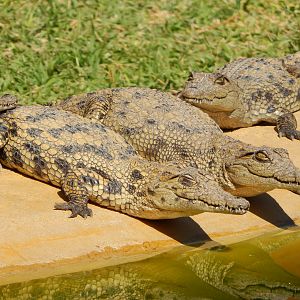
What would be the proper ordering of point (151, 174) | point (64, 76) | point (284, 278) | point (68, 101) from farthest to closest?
point (64, 76)
point (68, 101)
point (151, 174)
point (284, 278)

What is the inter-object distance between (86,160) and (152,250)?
1.17 metres

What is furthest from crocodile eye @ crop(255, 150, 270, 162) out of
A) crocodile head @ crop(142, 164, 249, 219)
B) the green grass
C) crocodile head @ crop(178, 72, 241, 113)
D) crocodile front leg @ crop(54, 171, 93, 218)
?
the green grass

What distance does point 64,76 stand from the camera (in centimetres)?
1349

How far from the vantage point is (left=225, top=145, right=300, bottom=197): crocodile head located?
10.5m

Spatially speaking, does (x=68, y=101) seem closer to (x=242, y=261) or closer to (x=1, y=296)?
(x=242, y=261)

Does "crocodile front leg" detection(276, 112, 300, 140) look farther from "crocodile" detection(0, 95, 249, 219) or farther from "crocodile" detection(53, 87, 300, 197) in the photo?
"crocodile" detection(0, 95, 249, 219)

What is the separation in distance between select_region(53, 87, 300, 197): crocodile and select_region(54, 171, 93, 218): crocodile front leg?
114 cm

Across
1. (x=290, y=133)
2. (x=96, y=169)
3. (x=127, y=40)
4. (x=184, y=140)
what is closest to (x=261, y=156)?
(x=184, y=140)

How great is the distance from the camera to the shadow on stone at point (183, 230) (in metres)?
10.1

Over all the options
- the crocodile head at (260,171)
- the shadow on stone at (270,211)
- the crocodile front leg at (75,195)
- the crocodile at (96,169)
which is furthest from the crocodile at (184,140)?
the crocodile front leg at (75,195)

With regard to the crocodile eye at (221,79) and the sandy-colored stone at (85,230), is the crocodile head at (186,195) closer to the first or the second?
the sandy-colored stone at (85,230)

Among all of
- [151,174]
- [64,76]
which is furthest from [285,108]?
[151,174]

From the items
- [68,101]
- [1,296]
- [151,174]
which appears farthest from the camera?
[68,101]

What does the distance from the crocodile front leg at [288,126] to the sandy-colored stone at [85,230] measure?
1606mm
